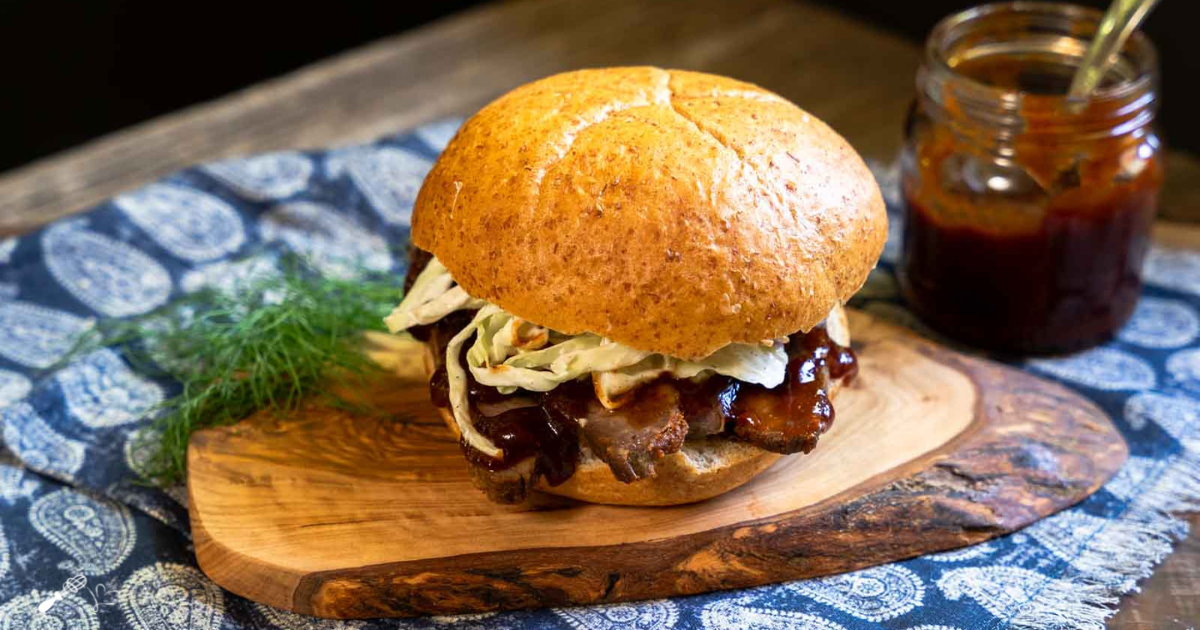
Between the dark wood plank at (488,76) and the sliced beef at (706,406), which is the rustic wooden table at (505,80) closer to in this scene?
the dark wood plank at (488,76)

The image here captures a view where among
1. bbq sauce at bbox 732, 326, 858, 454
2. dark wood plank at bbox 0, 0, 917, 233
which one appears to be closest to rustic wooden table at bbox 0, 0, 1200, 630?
dark wood plank at bbox 0, 0, 917, 233

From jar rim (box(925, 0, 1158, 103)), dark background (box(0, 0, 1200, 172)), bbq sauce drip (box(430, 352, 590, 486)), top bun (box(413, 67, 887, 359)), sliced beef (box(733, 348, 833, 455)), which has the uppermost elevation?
jar rim (box(925, 0, 1158, 103))

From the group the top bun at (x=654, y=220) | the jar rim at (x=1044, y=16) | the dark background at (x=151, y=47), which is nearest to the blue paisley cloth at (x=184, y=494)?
the top bun at (x=654, y=220)

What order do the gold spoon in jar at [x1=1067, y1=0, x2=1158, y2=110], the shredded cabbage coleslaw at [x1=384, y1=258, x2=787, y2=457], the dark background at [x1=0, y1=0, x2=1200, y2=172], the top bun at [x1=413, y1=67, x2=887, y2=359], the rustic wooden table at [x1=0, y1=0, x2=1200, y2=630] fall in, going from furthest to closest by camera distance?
the dark background at [x1=0, y1=0, x2=1200, y2=172]
the rustic wooden table at [x1=0, y1=0, x2=1200, y2=630]
the gold spoon in jar at [x1=1067, y1=0, x2=1158, y2=110]
the shredded cabbage coleslaw at [x1=384, y1=258, x2=787, y2=457]
the top bun at [x1=413, y1=67, x2=887, y2=359]

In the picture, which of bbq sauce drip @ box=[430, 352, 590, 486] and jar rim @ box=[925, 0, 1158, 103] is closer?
bbq sauce drip @ box=[430, 352, 590, 486]

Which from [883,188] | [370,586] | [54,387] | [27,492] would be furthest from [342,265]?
[883,188]

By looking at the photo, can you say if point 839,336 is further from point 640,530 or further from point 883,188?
point 883,188

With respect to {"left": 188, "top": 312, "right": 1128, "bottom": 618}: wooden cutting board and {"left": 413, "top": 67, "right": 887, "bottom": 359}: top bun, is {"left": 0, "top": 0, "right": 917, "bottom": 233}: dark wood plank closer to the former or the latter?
{"left": 188, "top": 312, "right": 1128, "bottom": 618}: wooden cutting board
